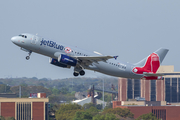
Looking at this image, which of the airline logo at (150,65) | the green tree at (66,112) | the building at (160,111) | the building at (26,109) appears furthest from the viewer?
the green tree at (66,112)

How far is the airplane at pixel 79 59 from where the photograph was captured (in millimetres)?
75188

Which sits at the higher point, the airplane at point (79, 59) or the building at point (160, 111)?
the airplane at point (79, 59)

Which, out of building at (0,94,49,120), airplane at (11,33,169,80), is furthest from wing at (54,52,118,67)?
building at (0,94,49,120)

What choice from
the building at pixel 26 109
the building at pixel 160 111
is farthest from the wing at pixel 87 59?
the building at pixel 160 111

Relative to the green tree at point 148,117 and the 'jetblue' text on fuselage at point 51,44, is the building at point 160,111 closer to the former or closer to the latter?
the green tree at point 148,117

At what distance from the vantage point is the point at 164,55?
292ft

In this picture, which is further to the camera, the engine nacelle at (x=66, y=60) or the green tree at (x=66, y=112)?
the green tree at (x=66, y=112)

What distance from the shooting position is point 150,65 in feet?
284

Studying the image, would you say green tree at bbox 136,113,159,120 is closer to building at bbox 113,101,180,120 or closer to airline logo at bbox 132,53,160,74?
building at bbox 113,101,180,120

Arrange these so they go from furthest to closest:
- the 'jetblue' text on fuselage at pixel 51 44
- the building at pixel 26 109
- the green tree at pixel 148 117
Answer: the green tree at pixel 148 117, the building at pixel 26 109, the 'jetblue' text on fuselage at pixel 51 44

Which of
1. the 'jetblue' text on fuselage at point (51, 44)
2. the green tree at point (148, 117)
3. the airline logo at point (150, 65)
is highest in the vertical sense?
the 'jetblue' text on fuselage at point (51, 44)

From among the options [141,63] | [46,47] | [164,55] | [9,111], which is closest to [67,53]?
[46,47]

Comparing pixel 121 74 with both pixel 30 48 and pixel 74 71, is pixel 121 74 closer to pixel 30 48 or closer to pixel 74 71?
pixel 74 71

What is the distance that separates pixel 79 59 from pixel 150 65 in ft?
56.9
